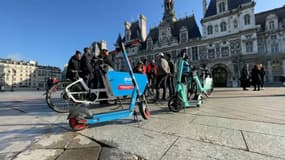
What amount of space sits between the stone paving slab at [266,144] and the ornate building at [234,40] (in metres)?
18.6

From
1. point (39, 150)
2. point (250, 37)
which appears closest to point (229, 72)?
point (250, 37)

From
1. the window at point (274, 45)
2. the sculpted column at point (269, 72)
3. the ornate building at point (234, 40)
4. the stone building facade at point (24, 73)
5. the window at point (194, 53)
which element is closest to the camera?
the sculpted column at point (269, 72)

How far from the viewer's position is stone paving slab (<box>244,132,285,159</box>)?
1.50m

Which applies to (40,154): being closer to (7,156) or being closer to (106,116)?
(7,156)

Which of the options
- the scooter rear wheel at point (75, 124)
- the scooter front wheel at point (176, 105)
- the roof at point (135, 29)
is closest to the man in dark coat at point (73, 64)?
the scooter rear wheel at point (75, 124)

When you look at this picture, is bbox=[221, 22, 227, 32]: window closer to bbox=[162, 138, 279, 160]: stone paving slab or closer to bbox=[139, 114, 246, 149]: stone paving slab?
bbox=[139, 114, 246, 149]: stone paving slab

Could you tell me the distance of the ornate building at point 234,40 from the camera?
19656 mm

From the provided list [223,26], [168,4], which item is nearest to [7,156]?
[223,26]

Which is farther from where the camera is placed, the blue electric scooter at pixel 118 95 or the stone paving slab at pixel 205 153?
the blue electric scooter at pixel 118 95

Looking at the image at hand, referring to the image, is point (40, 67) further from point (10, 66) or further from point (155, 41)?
point (155, 41)

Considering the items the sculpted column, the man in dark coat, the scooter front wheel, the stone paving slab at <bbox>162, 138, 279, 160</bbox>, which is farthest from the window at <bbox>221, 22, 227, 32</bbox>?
the stone paving slab at <bbox>162, 138, 279, 160</bbox>

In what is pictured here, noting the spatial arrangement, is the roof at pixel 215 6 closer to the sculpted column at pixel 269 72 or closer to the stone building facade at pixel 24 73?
the sculpted column at pixel 269 72

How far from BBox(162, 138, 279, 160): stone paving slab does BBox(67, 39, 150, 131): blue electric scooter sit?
126cm

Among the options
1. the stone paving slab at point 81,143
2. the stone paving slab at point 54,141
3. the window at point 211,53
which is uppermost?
the window at point 211,53
